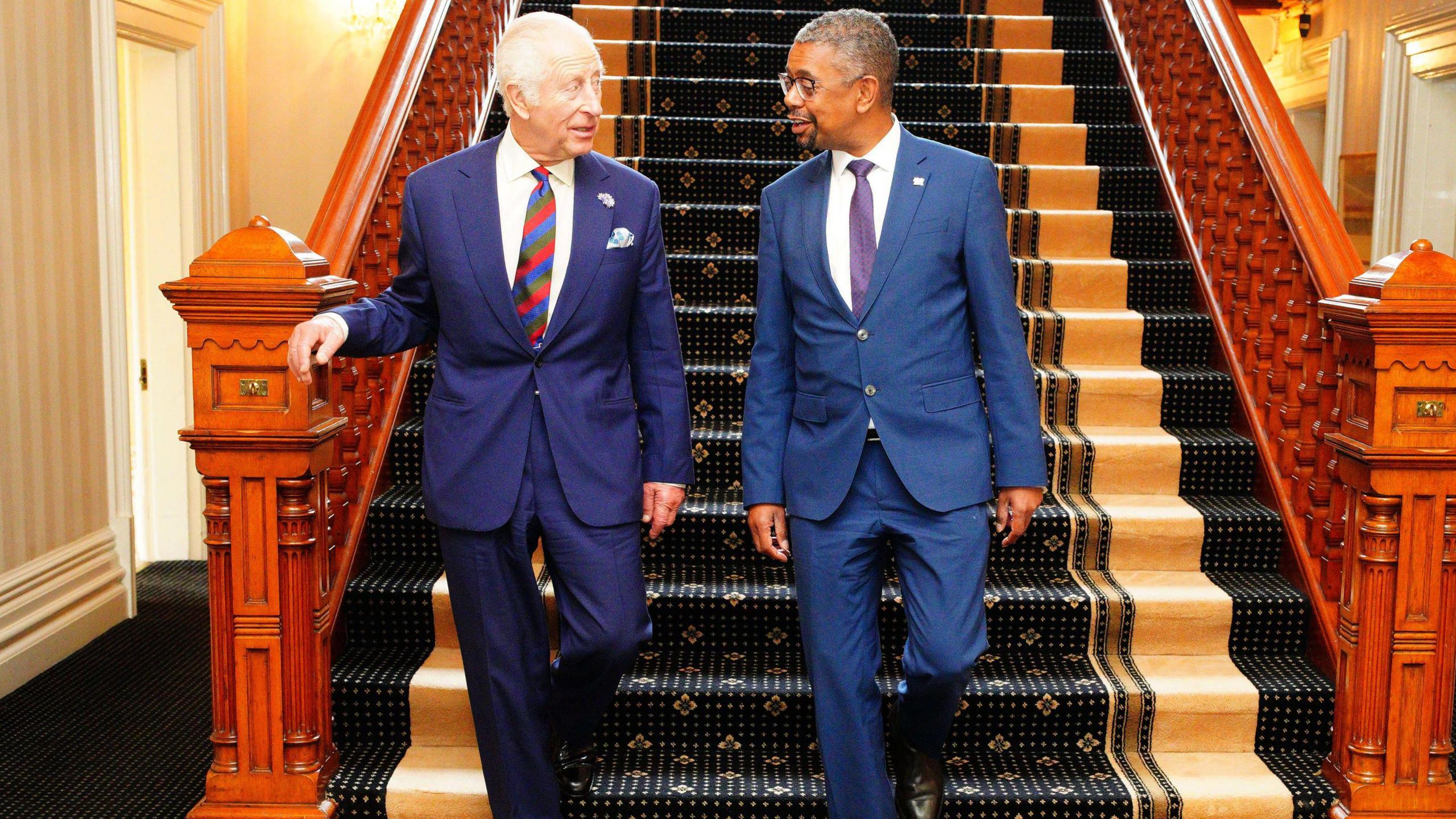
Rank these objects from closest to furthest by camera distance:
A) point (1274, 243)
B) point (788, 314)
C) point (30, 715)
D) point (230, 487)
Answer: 1. point (788, 314)
2. point (230, 487)
3. point (1274, 243)
4. point (30, 715)

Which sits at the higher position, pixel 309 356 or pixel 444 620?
pixel 309 356

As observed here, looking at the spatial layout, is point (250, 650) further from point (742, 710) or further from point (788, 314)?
point (788, 314)

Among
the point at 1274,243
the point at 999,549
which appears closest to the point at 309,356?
the point at 999,549

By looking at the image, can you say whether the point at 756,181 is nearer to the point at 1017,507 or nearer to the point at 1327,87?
the point at 1017,507

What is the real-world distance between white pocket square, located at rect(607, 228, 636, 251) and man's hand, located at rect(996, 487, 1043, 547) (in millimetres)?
886

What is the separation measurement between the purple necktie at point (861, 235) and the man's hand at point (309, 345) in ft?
3.23

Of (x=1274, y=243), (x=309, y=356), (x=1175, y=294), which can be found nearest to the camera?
(x=309, y=356)

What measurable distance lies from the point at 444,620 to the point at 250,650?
2.06 ft

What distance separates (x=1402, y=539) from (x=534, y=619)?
192cm

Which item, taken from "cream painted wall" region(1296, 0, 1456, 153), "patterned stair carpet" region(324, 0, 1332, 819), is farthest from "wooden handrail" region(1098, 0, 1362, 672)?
"cream painted wall" region(1296, 0, 1456, 153)

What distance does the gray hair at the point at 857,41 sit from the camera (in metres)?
2.48

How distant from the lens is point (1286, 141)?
12.3 ft

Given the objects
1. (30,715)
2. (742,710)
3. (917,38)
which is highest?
(917,38)

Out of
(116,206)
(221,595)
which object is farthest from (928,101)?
(221,595)
